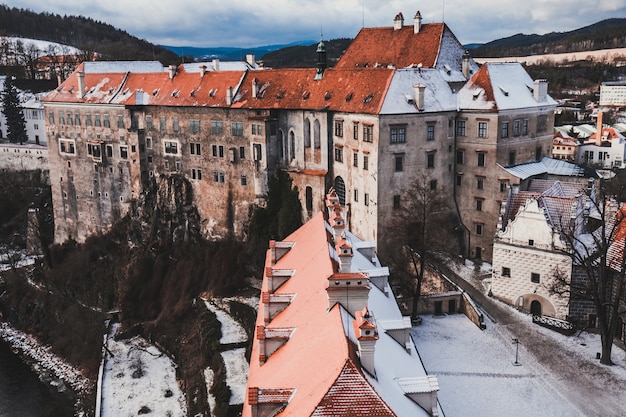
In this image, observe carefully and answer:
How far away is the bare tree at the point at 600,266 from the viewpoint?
30.1 meters

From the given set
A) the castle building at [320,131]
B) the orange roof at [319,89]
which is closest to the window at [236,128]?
the castle building at [320,131]

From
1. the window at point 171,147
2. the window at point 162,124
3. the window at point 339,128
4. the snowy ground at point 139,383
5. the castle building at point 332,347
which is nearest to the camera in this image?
the castle building at point 332,347

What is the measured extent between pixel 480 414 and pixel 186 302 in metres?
33.1

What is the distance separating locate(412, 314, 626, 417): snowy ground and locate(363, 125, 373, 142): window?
45.0 feet

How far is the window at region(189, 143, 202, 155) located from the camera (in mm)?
56134

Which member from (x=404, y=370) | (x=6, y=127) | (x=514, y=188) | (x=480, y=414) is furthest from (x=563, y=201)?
(x=6, y=127)

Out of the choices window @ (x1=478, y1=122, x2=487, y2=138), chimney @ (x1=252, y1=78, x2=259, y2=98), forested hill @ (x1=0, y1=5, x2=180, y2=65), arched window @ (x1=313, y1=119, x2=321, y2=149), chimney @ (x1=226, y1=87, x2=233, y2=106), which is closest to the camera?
window @ (x1=478, y1=122, x2=487, y2=138)

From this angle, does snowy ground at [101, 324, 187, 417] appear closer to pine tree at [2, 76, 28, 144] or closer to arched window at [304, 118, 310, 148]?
arched window at [304, 118, 310, 148]

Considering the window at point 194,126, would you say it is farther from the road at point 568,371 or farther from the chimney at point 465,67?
the road at point 568,371

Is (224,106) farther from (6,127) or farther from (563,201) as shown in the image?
(6,127)

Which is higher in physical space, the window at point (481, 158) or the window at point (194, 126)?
the window at point (194, 126)

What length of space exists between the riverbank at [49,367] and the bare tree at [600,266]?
3395 centimetres

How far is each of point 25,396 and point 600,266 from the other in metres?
42.1

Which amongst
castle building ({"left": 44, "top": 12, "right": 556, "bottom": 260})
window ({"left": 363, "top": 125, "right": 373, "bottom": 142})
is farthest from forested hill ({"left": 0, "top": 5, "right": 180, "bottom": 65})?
window ({"left": 363, "top": 125, "right": 373, "bottom": 142})
